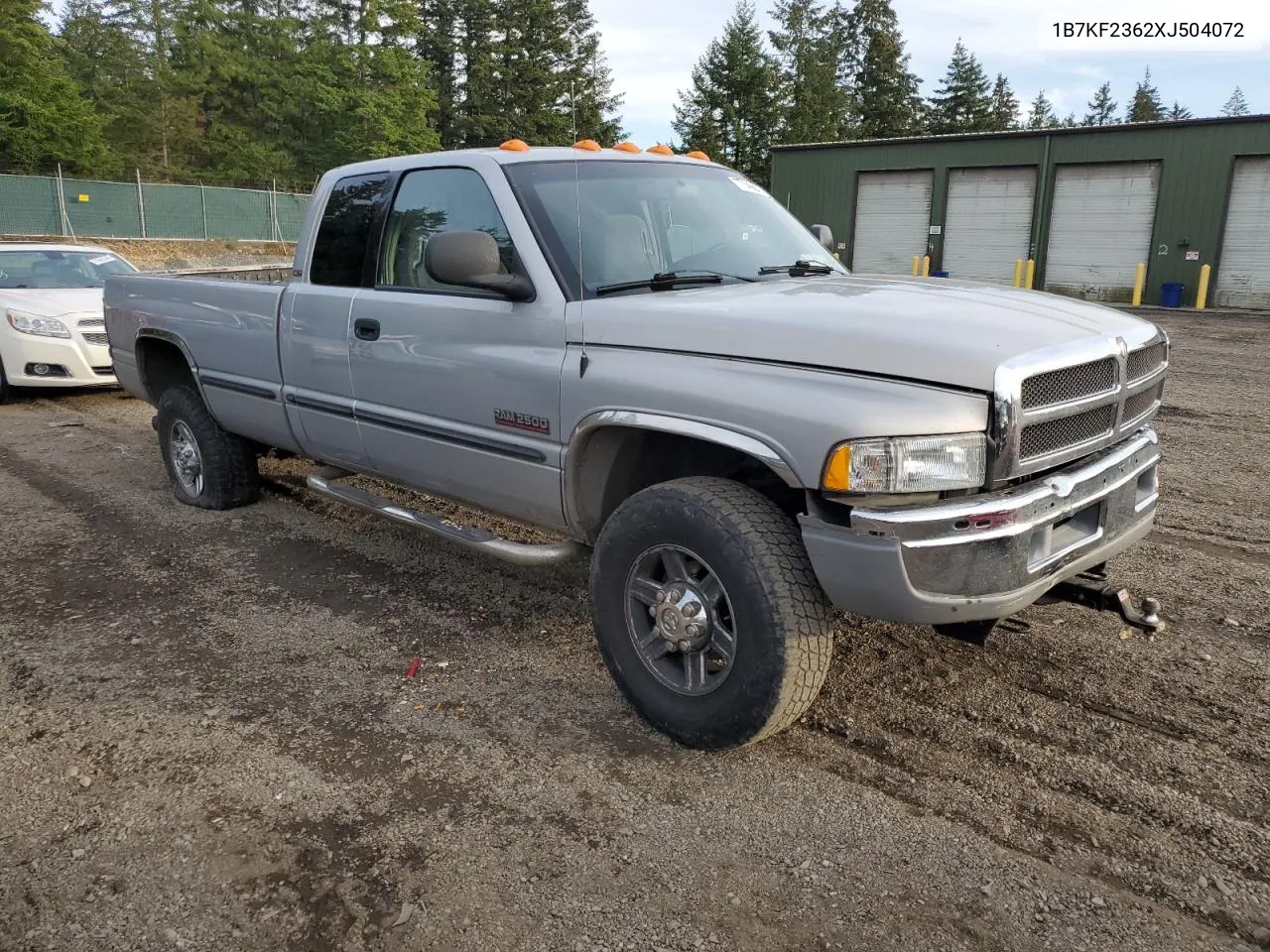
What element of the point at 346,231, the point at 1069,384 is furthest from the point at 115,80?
the point at 1069,384

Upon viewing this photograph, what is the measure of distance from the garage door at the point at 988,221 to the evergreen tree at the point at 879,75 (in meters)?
42.1

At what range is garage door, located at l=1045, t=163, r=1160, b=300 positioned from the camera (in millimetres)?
24906

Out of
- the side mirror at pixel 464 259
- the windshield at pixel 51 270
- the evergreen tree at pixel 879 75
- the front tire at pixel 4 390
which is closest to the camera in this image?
the side mirror at pixel 464 259

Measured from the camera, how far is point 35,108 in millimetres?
39875

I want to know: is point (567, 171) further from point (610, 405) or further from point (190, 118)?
point (190, 118)

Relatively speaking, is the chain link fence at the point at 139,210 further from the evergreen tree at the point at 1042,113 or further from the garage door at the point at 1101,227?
the evergreen tree at the point at 1042,113

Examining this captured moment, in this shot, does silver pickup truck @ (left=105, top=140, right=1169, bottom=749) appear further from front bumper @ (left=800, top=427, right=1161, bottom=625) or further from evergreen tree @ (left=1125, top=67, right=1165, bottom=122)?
evergreen tree @ (left=1125, top=67, right=1165, bottom=122)

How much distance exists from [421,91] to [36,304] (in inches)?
1595

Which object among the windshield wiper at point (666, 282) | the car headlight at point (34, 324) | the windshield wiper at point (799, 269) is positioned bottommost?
the car headlight at point (34, 324)

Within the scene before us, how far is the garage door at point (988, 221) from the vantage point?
26891mm

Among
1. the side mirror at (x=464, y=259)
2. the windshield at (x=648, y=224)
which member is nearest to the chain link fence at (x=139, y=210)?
the windshield at (x=648, y=224)

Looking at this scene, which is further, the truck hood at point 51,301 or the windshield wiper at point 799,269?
the truck hood at point 51,301

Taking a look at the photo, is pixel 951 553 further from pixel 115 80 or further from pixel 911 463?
pixel 115 80

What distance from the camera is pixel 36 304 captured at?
9.52m
